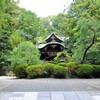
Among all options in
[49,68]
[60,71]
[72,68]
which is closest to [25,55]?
[49,68]

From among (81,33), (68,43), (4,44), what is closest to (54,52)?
(68,43)

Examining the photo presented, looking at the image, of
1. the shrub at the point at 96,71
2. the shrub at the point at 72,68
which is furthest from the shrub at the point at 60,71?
the shrub at the point at 96,71

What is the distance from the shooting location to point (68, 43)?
97.1 feet

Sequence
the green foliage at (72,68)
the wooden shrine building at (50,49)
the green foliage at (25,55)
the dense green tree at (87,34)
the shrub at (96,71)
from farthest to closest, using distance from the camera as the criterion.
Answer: the wooden shrine building at (50,49), the green foliage at (25,55), the green foliage at (72,68), the shrub at (96,71), the dense green tree at (87,34)

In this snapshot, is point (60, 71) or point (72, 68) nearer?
point (60, 71)

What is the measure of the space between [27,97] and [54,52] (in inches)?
1132

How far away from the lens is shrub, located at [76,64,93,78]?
65.4 ft

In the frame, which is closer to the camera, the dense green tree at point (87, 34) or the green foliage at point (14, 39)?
the dense green tree at point (87, 34)

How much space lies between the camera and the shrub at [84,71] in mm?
19939

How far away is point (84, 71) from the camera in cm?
1994

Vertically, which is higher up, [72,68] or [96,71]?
[72,68]

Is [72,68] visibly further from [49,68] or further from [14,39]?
[14,39]

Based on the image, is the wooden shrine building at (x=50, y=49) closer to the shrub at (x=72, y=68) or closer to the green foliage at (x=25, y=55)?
the green foliage at (x=25, y=55)

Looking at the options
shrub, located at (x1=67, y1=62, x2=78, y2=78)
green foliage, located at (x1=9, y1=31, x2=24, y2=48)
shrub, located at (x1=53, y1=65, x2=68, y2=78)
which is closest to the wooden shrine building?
green foliage, located at (x1=9, y1=31, x2=24, y2=48)
